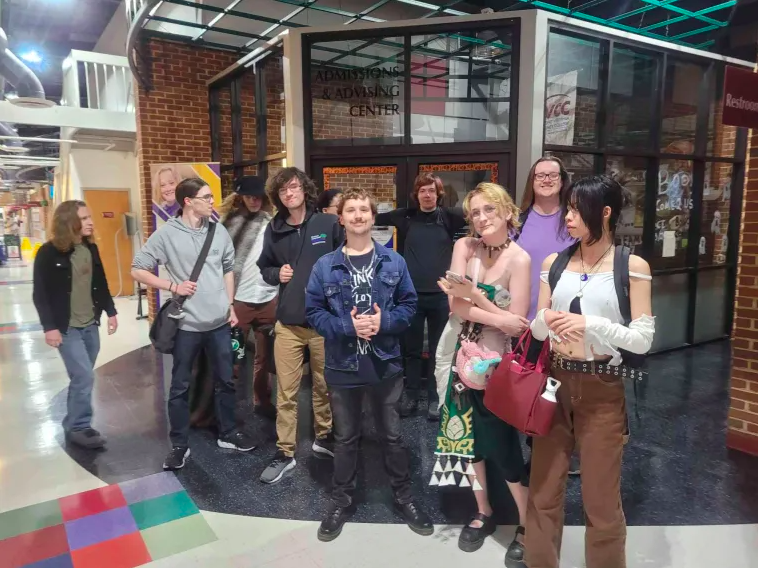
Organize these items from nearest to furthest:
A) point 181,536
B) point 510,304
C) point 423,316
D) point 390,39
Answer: point 510,304 < point 181,536 < point 423,316 < point 390,39

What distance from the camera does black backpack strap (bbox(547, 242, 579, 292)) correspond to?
6.08 ft

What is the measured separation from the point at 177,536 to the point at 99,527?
40 cm

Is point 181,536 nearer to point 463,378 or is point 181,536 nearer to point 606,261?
point 463,378

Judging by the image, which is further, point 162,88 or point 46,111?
point 46,111

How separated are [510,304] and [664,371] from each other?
343 cm

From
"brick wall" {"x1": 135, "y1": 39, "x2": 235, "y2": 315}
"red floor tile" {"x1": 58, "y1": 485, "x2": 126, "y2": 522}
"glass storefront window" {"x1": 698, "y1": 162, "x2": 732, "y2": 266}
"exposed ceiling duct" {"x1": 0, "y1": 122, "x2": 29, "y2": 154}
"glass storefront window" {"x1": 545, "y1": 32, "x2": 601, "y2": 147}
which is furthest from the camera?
"exposed ceiling duct" {"x1": 0, "y1": 122, "x2": 29, "y2": 154}

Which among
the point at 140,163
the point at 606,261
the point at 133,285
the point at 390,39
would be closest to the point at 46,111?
the point at 140,163

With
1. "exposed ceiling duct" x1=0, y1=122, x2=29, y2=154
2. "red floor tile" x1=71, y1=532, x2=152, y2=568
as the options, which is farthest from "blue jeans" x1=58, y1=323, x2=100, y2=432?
"exposed ceiling duct" x1=0, y1=122, x2=29, y2=154

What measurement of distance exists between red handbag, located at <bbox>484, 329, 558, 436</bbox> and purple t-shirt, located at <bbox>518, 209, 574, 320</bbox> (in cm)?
54

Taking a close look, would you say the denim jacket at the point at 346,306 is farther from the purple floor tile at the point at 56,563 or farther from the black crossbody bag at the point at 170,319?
the purple floor tile at the point at 56,563

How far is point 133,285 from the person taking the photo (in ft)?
32.0

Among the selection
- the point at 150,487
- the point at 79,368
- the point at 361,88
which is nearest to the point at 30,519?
the point at 150,487

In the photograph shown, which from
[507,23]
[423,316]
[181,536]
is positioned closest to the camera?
[181,536]

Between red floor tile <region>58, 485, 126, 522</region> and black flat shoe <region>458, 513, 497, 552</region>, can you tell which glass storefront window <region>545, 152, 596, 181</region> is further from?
red floor tile <region>58, 485, 126, 522</region>
